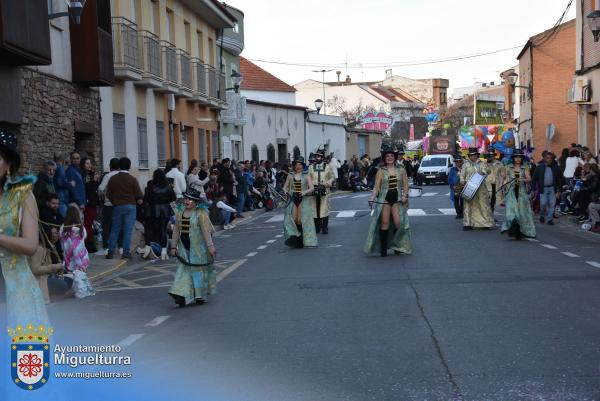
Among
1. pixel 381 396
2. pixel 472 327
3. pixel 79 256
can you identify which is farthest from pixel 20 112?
pixel 381 396

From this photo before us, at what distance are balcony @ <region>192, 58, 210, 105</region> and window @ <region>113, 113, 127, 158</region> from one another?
7.36m

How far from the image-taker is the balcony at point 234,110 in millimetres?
39906

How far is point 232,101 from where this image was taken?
4034cm

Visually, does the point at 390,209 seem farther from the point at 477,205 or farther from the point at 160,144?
the point at 160,144

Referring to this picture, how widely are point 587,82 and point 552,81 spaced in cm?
1619

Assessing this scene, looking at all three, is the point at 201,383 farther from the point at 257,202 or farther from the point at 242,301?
the point at 257,202

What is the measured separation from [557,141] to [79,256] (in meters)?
36.5

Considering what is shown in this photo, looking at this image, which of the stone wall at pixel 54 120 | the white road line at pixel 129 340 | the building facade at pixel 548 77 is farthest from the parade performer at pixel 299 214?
the building facade at pixel 548 77

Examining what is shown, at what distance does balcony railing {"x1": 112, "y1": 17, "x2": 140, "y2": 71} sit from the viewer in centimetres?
2369

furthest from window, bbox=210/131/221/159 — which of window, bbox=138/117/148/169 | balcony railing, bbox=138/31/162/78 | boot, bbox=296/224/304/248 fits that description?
boot, bbox=296/224/304/248

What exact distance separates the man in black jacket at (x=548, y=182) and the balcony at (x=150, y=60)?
34.7ft

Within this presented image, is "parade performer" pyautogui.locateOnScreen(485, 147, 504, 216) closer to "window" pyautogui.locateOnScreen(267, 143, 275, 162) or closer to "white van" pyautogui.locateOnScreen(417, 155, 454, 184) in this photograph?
"window" pyautogui.locateOnScreen(267, 143, 275, 162)

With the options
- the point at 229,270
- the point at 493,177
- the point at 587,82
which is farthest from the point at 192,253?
the point at 587,82

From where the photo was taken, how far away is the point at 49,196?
12.9 metres
